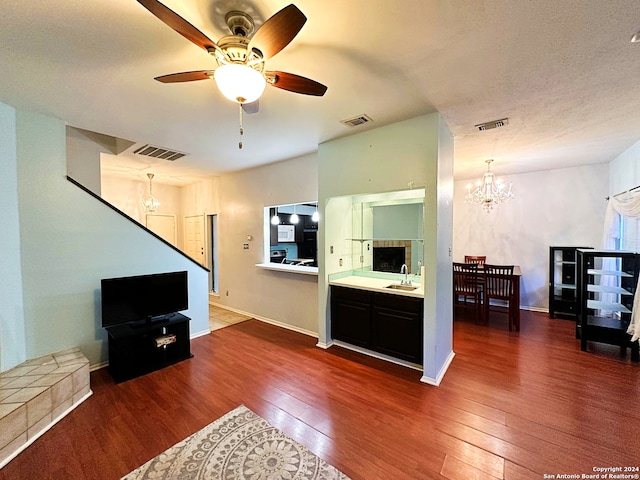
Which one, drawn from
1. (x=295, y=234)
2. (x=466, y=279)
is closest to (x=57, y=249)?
(x=295, y=234)

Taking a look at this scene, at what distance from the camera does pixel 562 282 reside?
4.68 metres

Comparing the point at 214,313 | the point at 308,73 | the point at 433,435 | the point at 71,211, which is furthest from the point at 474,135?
the point at 214,313

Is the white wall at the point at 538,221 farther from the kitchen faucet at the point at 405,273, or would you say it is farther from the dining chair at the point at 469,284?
the kitchen faucet at the point at 405,273

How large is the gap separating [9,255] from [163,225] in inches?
153

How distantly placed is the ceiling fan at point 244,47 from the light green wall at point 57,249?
2267mm

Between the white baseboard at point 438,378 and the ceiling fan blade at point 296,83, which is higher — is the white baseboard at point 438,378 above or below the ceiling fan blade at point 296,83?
below

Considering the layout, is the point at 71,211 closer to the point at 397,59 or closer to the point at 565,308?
the point at 397,59

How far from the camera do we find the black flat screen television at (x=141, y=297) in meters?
2.81

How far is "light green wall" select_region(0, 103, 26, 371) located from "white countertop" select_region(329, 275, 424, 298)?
10.6 feet

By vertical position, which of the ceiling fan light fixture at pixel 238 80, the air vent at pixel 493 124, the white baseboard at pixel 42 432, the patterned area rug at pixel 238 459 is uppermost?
the air vent at pixel 493 124

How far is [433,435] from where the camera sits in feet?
6.41

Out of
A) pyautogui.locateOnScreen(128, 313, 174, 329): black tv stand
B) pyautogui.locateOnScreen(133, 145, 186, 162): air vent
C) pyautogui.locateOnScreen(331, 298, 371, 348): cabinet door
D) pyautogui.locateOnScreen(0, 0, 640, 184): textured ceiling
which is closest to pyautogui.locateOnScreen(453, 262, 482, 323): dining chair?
pyautogui.locateOnScreen(0, 0, 640, 184): textured ceiling

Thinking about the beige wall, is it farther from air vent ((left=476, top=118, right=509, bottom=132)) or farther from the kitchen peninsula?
air vent ((left=476, top=118, right=509, bottom=132))

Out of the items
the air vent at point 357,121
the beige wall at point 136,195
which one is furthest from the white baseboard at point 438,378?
the beige wall at point 136,195
